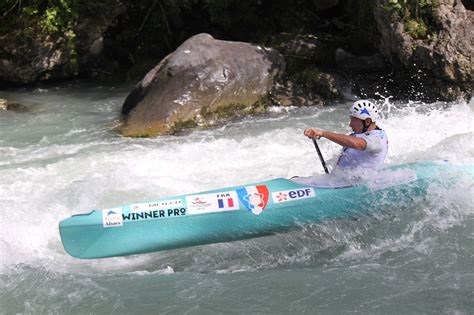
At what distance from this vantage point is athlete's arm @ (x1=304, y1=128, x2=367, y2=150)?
5.16 m

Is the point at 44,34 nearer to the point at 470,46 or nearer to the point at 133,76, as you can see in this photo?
the point at 133,76

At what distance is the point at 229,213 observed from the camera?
5168 mm

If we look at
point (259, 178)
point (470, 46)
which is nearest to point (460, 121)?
point (470, 46)

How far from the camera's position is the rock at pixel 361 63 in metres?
10.3

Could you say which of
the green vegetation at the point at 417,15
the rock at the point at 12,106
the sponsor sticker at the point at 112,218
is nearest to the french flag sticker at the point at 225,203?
the sponsor sticker at the point at 112,218

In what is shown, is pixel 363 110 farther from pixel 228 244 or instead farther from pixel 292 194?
pixel 228 244

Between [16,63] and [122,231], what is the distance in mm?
7105

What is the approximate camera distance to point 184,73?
895 cm

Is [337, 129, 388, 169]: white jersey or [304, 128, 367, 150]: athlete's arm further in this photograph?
[337, 129, 388, 169]: white jersey

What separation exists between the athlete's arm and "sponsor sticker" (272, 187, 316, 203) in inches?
19.7

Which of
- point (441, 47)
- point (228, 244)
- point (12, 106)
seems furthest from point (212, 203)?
point (12, 106)

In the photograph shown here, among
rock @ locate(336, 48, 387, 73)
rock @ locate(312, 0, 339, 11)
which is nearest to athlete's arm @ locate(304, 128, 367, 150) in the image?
rock @ locate(336, 48, 387, 73)

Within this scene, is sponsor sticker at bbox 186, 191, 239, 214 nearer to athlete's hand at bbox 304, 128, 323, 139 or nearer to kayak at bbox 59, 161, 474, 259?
kayak at bbox 59, 161, 474, 259

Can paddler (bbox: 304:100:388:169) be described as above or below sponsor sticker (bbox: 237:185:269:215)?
above
